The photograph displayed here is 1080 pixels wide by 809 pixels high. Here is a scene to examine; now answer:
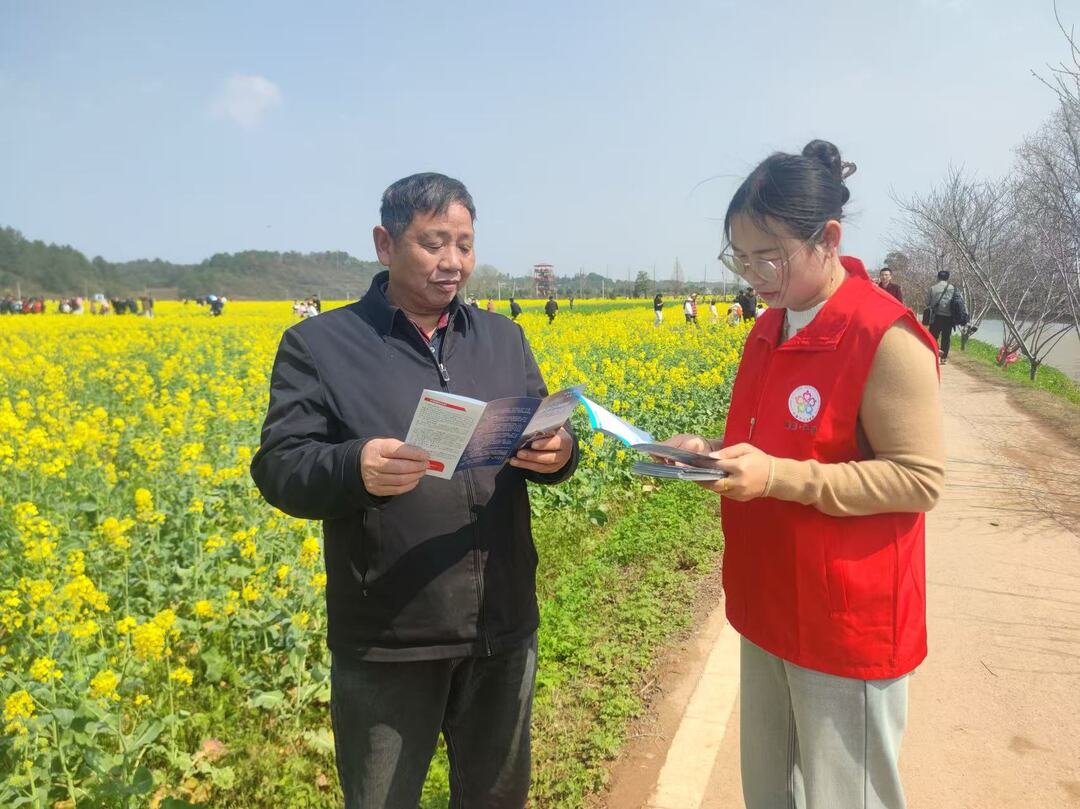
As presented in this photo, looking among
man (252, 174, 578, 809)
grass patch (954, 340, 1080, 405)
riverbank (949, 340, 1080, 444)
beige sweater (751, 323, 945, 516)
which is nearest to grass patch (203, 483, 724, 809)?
man (252, 174, 578, 809)

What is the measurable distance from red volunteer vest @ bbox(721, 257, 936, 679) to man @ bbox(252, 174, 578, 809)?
22.5 inches

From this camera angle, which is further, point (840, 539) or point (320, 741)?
point (320, 741)

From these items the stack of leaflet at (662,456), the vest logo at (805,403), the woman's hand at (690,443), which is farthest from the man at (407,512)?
the vest logo at (805,403)

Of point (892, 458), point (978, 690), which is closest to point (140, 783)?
point (892, 458)

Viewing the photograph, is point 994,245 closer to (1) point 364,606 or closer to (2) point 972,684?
(2) point 972,684

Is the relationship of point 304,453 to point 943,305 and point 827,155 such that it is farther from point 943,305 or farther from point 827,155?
point 943,305

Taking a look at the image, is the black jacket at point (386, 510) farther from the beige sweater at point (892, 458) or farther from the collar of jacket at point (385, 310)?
the beige sweater at point (892, 458)

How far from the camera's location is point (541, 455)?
175cm

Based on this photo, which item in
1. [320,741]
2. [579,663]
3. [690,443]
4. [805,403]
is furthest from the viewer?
[579,663]

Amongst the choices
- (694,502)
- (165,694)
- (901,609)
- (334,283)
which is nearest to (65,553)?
(165,694)

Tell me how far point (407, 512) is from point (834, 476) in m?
0.95

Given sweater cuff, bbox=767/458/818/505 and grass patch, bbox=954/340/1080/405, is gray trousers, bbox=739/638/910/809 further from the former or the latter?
grass patch, bbox=954/340/1080/405

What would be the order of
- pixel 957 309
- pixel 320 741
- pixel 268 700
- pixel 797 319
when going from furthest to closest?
1. pixel 957 309
2. pixel 268 700
3. pixel 320 741
4. pixel 797 319

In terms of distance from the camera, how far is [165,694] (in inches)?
115
